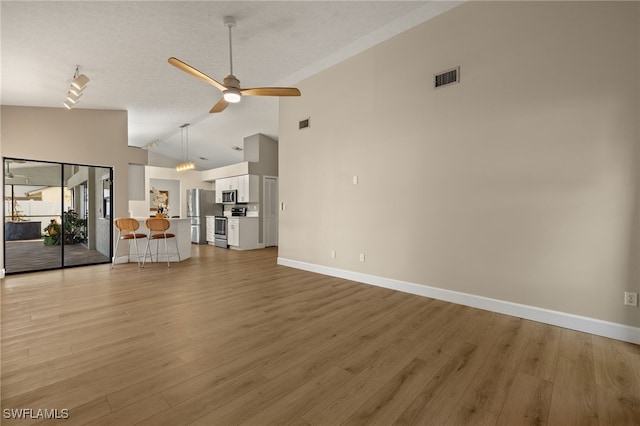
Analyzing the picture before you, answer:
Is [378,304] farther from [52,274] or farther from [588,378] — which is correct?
[52,274]

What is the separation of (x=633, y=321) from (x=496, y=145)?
6.33ft

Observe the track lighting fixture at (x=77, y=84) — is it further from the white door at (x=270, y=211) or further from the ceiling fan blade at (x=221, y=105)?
the white door at (x=270, y=211)

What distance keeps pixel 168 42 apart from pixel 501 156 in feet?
13.5

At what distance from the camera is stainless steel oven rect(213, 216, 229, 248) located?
322 inches

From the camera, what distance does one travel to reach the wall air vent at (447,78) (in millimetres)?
3289

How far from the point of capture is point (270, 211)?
8.45 metres

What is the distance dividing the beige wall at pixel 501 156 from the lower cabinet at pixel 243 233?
397 cm

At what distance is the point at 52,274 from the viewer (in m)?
4.76

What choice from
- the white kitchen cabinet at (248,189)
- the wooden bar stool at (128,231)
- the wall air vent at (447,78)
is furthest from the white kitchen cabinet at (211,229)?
the wall air vent at (447,78)

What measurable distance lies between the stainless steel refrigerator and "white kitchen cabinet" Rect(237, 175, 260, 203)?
1.72 m

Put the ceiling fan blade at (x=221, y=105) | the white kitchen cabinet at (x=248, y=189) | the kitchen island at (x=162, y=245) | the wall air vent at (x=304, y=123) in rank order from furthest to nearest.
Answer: the white kitchen cabinet at (x=248, y=189), the kitchen island at (x=162, y=245), the wall air vent at (x=304, y=123), the ceiling fan blade at (x=221, y=105)

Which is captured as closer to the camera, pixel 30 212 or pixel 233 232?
pixel 30 212

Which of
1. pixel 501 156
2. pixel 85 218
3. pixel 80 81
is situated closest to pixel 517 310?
pixel 501 156

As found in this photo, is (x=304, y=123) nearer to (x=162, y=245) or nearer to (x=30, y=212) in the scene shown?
(x=162, y=245)
